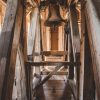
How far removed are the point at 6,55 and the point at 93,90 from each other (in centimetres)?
101

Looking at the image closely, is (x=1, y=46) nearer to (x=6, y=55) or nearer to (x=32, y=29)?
(x=6, y=55)

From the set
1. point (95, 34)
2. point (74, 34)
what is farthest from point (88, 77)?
point (74, 34)

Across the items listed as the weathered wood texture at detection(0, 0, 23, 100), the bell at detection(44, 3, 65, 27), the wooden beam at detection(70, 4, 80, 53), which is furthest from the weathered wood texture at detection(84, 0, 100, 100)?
the bell at detection(44, 3, 65, 27)

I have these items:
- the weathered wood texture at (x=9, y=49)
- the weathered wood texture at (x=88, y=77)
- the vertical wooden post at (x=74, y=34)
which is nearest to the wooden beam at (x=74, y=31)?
the vertical wooden post at (x=74, y=34)

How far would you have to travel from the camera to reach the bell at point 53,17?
4207 mm

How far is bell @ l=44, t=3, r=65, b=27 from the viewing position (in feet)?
13.8

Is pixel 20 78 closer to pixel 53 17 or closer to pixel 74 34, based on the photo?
pixel 74 34

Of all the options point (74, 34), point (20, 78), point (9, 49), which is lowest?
point (20, 78)

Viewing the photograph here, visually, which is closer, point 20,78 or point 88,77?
point 88,77

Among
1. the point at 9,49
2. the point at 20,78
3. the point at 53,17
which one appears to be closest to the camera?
the point at 9,49

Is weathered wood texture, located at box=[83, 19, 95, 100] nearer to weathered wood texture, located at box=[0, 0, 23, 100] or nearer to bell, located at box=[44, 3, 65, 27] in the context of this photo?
weathered wood texture, located at box=[0, 0, 23, 100]

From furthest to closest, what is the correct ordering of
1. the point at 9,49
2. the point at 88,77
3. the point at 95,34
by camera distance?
1. the point at 88,77
2. the point at 9,49
3. the point at 95,34

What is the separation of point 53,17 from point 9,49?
102 inches

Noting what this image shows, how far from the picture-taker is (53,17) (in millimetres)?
4273
